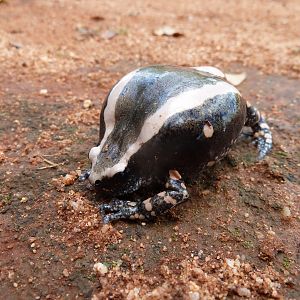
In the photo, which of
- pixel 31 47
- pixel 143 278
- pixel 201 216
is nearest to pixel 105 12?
pixel 31 47

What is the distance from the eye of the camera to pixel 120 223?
3.25 metres

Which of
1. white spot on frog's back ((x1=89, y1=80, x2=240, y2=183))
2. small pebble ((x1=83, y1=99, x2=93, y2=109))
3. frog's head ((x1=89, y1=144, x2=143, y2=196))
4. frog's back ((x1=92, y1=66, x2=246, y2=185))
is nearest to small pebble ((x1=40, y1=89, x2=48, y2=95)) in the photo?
small pebble ((x1=83, y1=99, x2=93, y2=109))

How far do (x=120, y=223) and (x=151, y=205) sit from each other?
0.29 m

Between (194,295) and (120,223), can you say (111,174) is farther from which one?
(194,295)

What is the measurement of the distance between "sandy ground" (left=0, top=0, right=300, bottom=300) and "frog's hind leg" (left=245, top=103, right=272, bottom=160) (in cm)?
10

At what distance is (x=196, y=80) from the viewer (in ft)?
11.1

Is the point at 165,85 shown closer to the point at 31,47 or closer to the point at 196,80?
the point at 196,80

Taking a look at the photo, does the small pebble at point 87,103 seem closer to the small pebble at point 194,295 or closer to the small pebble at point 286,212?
the small pebble at point 286,212

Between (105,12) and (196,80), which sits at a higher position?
(196,80)

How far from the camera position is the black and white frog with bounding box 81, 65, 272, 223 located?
3.20 meters

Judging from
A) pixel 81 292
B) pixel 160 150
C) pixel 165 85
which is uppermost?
pixel 165 85

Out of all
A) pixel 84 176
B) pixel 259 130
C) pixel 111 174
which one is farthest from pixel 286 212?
pixel 84 176

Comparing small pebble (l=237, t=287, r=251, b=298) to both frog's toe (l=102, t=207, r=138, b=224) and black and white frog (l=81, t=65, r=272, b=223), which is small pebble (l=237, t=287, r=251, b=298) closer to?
black and white frog (l=81, t=65, r=272, b=223)

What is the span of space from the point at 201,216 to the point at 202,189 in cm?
32
